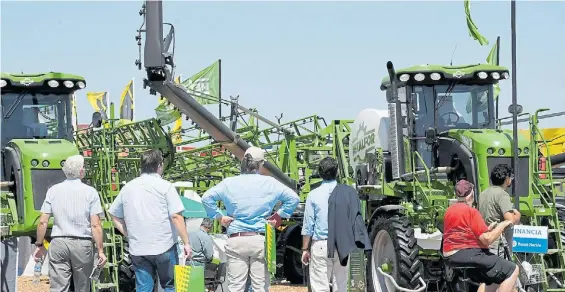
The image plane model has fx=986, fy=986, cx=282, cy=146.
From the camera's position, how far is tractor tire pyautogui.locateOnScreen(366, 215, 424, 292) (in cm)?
1152

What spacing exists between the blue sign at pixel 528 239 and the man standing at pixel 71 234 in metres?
4.29

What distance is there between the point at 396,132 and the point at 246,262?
4.57 metres

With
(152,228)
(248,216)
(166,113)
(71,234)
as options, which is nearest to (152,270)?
(152,228)

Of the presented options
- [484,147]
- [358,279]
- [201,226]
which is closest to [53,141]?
[201,226]

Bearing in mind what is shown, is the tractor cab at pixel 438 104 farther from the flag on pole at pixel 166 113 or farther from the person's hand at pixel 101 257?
the flag on pole at pixel 166 113

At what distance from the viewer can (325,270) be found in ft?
32.8

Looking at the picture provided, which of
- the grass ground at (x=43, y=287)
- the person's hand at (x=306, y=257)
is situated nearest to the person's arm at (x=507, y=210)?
the person's hand at (x=306, y=257)

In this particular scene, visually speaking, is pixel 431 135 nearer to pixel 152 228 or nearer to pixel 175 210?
pixel 175 210

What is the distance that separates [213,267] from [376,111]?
3.58 m

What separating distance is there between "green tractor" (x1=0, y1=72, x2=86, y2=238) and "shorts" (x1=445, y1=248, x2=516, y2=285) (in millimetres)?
5381

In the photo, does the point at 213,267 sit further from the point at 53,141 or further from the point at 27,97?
the point at 27,97

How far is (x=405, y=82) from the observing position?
12.9m

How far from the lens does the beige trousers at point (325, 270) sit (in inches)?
390

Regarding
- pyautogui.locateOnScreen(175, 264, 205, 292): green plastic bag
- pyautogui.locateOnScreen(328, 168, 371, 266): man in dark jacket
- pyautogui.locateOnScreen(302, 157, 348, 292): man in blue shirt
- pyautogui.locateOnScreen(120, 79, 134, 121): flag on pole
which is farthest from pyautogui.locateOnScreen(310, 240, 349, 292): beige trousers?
pyautogui.locateOnScreen(120, 79, 134, 121): flag on pole
